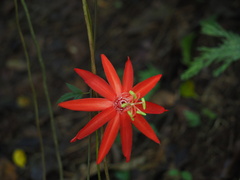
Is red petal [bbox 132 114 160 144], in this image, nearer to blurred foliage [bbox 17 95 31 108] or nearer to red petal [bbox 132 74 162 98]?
red petal [bbox 132 74 162 98]

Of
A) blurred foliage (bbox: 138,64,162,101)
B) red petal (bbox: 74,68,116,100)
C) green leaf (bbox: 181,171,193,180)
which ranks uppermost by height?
blurred foliage (bbox: 138,64,162,101)

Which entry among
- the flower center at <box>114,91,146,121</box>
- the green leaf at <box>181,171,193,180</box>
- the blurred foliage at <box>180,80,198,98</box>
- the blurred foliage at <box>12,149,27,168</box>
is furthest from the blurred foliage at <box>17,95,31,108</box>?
the flower center at <box>114,91,146,121</box>

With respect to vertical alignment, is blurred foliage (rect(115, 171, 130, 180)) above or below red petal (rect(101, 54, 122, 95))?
above

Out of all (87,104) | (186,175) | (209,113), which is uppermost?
(209,113)

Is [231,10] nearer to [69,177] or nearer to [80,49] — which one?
[80,49]

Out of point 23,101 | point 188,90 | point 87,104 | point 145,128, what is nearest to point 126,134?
point 145,128

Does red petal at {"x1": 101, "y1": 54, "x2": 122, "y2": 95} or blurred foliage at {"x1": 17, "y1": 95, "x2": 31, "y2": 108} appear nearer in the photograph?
red petal at {"x1": 101, "y1": 54, "x2": 122, "y2": 95}

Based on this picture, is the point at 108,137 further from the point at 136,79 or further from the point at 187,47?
the point at 187,47
